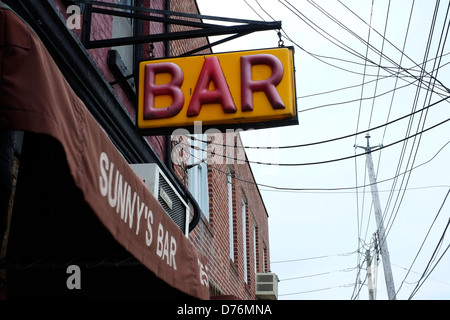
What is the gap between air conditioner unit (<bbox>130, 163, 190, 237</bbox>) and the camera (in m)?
6.48

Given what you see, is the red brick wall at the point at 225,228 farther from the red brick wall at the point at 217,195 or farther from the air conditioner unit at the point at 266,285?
the air conditioner unit at the point at 266,285

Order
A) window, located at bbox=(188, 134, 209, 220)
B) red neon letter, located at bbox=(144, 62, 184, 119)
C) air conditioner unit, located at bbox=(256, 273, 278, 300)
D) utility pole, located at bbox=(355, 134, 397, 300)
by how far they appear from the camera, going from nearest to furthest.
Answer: red neon letter, located at bbox=(144, 62, 184, 119) → window, located at bbox=(188, 134, 209, 220) → air conditioner unit, located at bbox=(256, 273, 278, 300) → utility pole, located at bbox=(355, 134, 397, 300)

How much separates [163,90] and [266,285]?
10.0 m

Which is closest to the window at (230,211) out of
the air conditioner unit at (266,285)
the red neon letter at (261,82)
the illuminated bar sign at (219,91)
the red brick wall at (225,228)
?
the red brick wall at (225,228)

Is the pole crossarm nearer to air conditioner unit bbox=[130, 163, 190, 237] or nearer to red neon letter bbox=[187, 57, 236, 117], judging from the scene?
red neon letter bbox=[187, 57, 236, 117]

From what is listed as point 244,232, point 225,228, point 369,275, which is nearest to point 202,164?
point 225,228

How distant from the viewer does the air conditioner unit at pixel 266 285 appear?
593 inches

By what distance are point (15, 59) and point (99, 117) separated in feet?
10.7

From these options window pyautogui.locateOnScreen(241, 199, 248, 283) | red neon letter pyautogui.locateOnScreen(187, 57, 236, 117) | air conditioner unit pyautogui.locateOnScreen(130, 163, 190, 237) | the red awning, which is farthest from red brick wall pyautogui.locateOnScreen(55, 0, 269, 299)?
the red awning

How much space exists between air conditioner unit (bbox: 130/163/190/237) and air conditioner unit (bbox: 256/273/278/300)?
7.58 metres

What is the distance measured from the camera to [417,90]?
9.83 m

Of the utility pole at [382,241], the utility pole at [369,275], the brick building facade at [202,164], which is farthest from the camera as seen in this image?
the utility pole at [369,275]

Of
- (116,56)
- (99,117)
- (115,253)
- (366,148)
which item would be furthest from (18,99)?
(366,148)

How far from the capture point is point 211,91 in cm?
602
